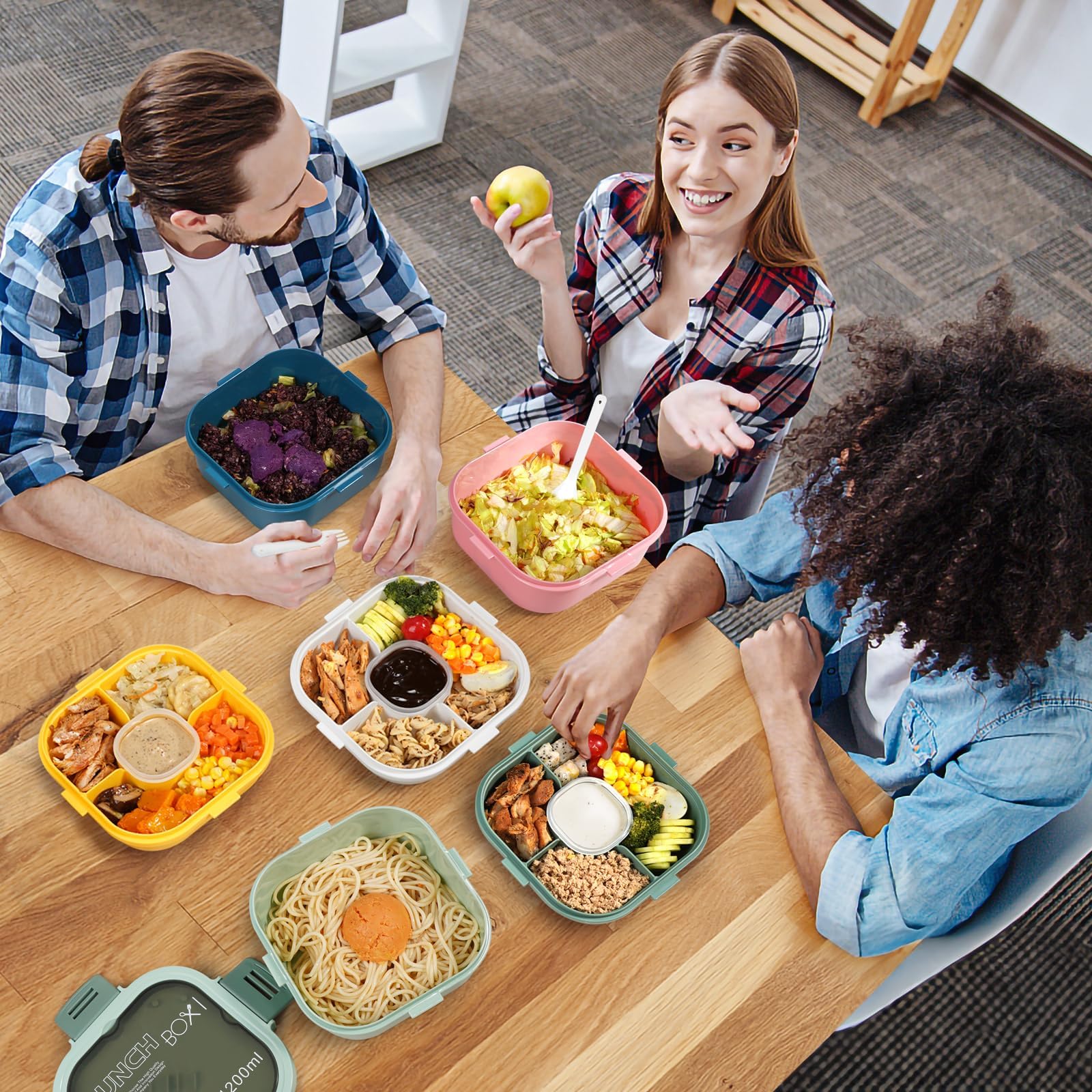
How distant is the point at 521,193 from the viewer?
167 centimetres

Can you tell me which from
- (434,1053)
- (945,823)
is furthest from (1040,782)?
(434,1053)

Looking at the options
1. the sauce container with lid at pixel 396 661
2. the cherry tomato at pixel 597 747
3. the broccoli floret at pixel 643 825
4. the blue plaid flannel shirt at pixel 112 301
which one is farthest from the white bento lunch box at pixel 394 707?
the blue plaid flannel shirt at pixel 112 301

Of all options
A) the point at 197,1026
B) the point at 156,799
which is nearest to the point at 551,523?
the point at 156,799

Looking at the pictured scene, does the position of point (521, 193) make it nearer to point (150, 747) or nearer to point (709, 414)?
point (709, 414)

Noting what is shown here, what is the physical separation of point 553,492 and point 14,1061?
97 centimetres

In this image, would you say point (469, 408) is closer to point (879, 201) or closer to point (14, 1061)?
point (14, 1061)

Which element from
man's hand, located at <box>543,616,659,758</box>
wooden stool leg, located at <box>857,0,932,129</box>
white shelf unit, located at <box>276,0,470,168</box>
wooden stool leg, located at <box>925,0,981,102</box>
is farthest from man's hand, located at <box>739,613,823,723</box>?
wooden stool leg, located at <box>925,0,981,102</box>

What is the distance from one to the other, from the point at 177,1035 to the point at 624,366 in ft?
4.36

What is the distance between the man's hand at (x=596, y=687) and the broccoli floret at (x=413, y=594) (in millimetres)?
202

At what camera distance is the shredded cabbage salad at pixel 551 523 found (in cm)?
149

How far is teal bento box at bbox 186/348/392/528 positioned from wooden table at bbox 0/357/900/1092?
0.24 feet

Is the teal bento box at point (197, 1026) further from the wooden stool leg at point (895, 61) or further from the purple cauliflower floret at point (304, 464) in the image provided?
the wooden stool leg at point (895, 61)

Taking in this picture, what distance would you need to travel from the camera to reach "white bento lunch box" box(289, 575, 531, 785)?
1290 mm

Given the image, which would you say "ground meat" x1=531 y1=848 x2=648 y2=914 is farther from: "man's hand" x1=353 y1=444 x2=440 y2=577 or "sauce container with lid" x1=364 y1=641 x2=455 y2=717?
"man's hand" x1=353 y1=444 x2=440 y2=577
